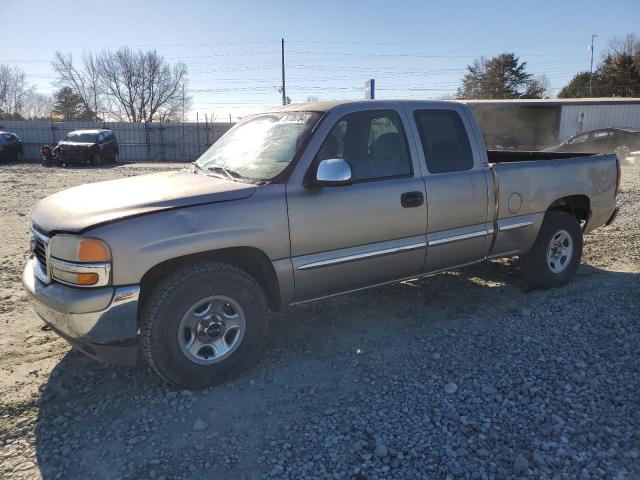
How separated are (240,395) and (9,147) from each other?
1132 inches

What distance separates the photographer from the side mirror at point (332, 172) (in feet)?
11.6

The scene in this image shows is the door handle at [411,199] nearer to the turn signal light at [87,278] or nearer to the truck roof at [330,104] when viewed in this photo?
the truck roof at [330,104]

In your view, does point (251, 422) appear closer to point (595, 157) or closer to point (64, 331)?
point (64, 331)

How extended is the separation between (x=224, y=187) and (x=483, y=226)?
7.82 feet

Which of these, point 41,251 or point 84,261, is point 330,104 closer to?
point 84,261

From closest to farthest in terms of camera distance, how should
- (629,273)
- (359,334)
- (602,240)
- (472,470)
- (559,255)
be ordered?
(472,470) < (359,334) < (559,255) < (629,273) < (602,240)

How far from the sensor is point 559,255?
5383 mm

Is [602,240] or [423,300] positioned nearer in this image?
[423,300]

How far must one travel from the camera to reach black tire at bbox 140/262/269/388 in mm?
3188

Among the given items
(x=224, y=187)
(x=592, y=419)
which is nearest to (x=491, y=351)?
(x=592, y=419)

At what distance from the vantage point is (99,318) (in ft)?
9.99

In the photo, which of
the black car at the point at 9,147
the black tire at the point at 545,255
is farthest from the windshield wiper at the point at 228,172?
the black car at the point at 9,147

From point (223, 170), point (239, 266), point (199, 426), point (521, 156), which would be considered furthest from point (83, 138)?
point (199, 426)

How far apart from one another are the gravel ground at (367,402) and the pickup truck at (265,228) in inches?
14.9
